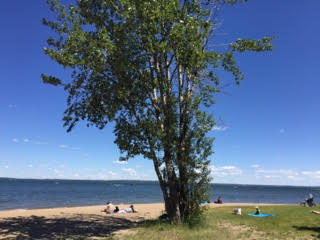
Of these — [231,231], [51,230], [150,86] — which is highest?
[150,86]

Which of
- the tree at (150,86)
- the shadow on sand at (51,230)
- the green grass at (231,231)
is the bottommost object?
the shadow on sand at (51,230)

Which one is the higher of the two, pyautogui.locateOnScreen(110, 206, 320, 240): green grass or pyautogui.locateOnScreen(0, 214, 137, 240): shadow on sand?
pyautogui.locateOnScreen(110, 206, 320, 240): green grass

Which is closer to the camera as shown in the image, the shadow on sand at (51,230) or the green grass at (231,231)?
the green grass at (231,231)

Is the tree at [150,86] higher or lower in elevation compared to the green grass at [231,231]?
higher

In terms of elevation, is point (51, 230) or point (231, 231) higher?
point (231, 231)

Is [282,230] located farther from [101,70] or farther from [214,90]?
[101,70]

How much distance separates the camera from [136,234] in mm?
13344

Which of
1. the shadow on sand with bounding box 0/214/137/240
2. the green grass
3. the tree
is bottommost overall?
the shadow on sand with bounding box 0/214/137/240

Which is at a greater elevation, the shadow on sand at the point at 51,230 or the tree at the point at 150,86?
the tree at the point at 150,86

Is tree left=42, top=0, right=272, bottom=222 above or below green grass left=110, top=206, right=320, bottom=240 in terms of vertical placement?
above

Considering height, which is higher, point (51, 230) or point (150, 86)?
point (150, 86)

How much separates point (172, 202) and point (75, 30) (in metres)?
10.9

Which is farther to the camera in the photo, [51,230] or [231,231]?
[51,230]

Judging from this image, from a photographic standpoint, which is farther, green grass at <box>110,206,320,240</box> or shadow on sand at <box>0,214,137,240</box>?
shadow on sand at <box>0,214,137,240</box>
